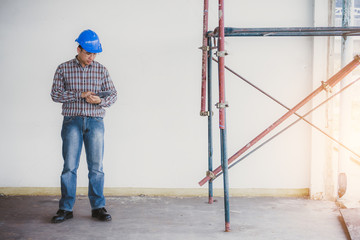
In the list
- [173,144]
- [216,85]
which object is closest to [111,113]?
[173,144]

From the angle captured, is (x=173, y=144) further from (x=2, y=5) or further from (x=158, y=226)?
(x=2, y=5)

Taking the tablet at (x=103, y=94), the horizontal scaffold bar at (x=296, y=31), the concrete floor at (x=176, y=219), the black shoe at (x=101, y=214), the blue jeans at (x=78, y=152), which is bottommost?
the concrete floor at (x=176, y=219)

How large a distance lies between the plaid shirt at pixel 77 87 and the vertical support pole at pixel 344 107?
7.35ft

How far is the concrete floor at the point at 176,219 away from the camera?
2998 millimetres

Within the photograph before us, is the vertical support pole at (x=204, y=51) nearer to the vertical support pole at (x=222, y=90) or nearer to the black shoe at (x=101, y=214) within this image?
the vertical support pole at (x=222, y=90)

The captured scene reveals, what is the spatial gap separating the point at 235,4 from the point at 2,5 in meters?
2.43

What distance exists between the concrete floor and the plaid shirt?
939 millimetres

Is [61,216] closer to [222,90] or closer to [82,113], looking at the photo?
[82,113]

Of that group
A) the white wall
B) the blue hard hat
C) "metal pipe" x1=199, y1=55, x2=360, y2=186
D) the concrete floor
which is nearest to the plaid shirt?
the blue hard hat

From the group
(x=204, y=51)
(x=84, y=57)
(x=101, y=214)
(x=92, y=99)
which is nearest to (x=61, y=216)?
(x=101, y=214)

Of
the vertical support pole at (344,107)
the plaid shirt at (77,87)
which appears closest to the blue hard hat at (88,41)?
the plaid shirt at (77,87)

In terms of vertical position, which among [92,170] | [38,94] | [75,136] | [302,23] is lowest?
[92,170]

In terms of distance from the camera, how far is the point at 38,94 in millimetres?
4102

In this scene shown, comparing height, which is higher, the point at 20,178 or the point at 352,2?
the point at 352,2
